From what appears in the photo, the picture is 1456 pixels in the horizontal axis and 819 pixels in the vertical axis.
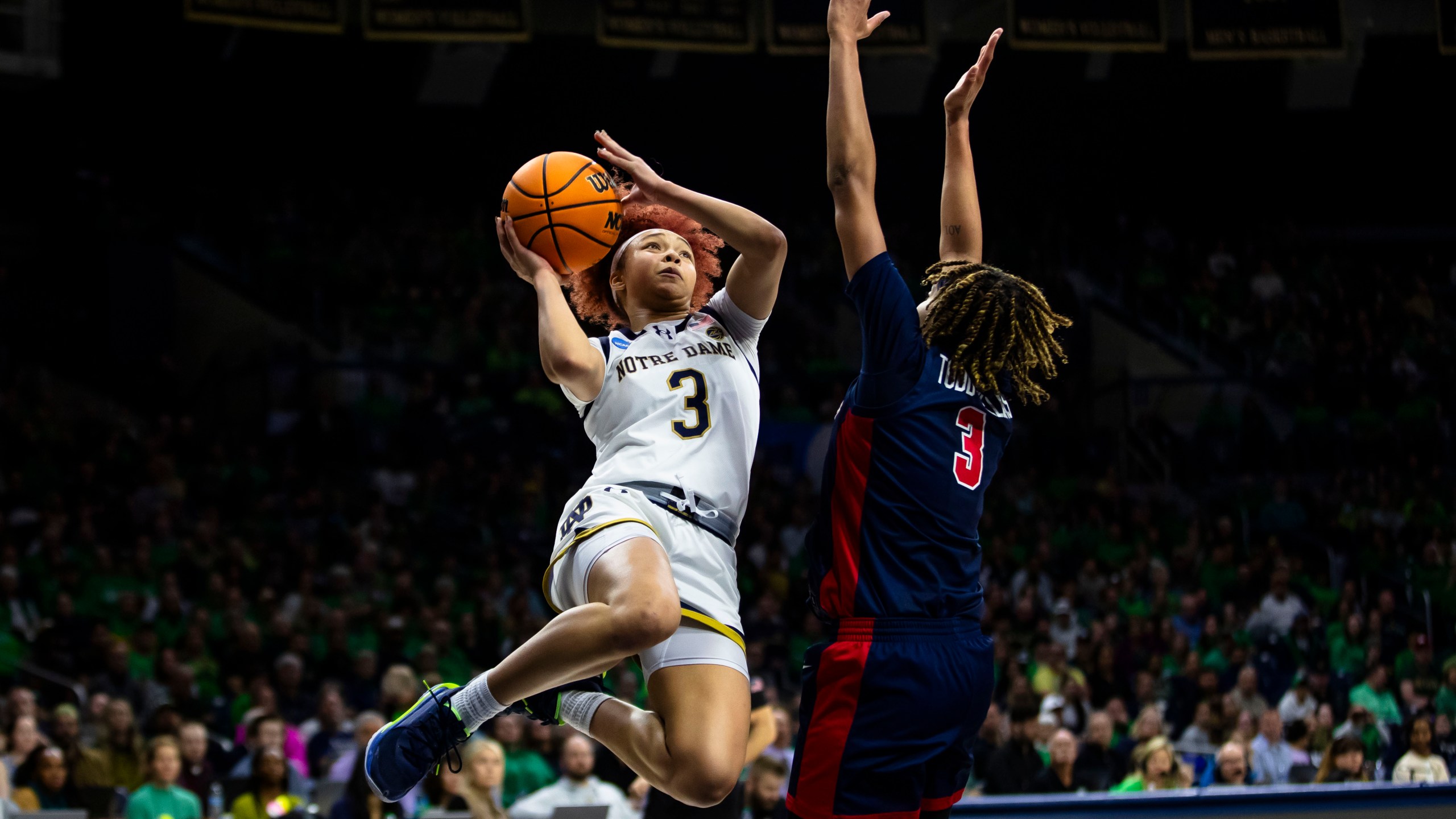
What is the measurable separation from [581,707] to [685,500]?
707 millimetres

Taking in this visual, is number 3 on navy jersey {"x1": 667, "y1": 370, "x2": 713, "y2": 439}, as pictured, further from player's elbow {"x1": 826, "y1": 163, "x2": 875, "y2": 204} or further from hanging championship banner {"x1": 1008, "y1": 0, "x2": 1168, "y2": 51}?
hanging championship banner {"x1": 1008, "y1": 0, "x2": 1168, "y2": 51}

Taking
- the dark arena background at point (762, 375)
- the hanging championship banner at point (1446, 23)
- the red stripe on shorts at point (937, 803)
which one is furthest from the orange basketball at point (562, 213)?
the hanging championship banner at point (1446, 23)

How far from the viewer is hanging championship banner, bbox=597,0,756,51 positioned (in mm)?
12867

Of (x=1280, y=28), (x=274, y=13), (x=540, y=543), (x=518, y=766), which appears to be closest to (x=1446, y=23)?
(x=1280, y=28)

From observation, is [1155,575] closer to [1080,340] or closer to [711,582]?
[1080,340]

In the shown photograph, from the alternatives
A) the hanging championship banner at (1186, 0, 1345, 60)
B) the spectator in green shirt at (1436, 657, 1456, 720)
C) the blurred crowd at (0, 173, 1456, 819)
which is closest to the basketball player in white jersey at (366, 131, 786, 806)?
the blurred crowd at (0, 173, 1456, 819)

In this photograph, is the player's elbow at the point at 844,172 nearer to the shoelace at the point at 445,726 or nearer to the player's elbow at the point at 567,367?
the player's elbow at the point at 567,367

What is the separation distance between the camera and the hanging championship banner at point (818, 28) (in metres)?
13.3

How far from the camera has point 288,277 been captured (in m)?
16.5

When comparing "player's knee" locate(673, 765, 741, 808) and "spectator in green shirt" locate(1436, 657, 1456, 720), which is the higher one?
"player's knee" locate(673, 765, 741, 808)

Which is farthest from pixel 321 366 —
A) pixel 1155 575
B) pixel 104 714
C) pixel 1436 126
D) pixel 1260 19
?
pixel 1436 126

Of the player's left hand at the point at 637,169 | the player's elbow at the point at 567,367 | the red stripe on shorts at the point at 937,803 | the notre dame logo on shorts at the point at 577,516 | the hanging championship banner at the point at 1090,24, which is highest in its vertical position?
the hanging championship banner at the point at 1090,24

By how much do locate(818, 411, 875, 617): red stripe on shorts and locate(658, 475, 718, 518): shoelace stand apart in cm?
62

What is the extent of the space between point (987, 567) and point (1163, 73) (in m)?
9.31
